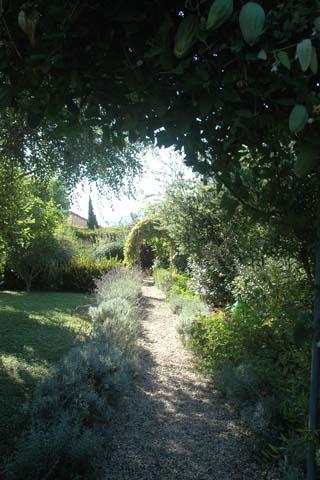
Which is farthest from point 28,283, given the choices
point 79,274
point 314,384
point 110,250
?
point 314,384

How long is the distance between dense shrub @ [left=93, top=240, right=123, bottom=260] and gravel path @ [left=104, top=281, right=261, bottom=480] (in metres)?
14.9

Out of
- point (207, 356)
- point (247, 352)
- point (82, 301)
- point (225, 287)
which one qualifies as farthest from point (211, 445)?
point (82, 301)

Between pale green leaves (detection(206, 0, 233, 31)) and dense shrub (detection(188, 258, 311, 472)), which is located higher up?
pale green leaves (detection(206, 0, 233, 31))

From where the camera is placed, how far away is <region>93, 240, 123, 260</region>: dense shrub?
20344mm

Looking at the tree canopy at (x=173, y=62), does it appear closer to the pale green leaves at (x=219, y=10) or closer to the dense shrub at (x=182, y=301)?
the pale green leaves at (x=219, y=10)

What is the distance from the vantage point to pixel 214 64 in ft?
Result: 3.02

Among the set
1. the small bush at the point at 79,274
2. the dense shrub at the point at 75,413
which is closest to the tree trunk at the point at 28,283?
the small bush at the point at 79,274

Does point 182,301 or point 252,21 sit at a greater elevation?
point 252,21

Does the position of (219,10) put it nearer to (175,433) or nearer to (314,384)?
(314,384)

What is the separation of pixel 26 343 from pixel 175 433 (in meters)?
3.70

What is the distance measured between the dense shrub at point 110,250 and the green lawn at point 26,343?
27.2ft

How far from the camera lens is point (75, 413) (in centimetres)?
309

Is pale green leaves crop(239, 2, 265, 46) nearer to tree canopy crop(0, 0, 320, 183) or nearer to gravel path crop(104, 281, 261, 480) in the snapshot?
tree canopy crop(0, 0, 320, 183)

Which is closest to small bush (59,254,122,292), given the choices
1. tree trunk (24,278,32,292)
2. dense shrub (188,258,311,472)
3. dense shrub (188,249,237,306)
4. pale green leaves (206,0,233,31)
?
tree trunk (24,278,32,292)
